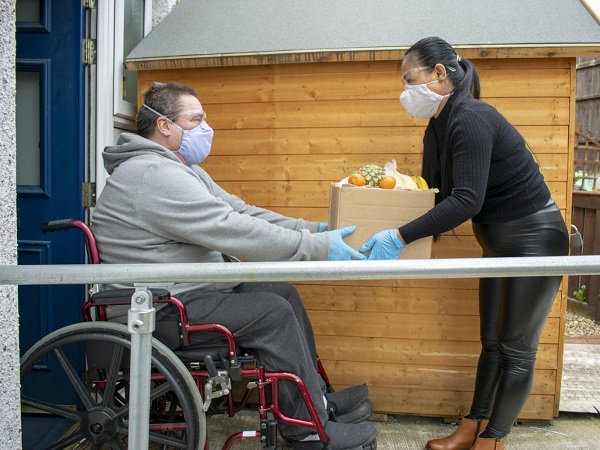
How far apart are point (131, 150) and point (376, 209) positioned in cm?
101

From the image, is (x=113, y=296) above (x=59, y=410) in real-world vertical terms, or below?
above

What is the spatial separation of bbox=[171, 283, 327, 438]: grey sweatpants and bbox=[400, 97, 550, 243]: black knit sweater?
23.0 inches

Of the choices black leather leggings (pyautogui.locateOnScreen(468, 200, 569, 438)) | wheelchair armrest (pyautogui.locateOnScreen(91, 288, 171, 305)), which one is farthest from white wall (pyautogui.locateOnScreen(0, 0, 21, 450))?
black leather leggings (pyautogui.locateOnScreen(468, 200, 569, 438))

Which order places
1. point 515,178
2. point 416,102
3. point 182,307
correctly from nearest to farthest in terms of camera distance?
point 182,307, point 515,178, point 416,102

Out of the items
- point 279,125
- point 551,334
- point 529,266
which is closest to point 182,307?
point 529,266

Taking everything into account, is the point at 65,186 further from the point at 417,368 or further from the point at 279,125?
the point at 417,368

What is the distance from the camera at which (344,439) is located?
2.23 m

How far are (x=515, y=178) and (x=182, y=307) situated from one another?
143cm

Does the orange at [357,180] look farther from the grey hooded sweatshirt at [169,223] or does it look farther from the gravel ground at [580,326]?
the gravel ground at [580,326]

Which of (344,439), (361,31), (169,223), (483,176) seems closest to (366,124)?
(361,31)

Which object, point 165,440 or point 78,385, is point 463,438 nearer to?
point 165,440

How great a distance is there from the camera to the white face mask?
2.45 m

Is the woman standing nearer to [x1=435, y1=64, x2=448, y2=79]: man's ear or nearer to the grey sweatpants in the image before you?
[x1=435, y1=64, x2=448, y2=79]: man's ear

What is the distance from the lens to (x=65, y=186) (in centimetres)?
296
